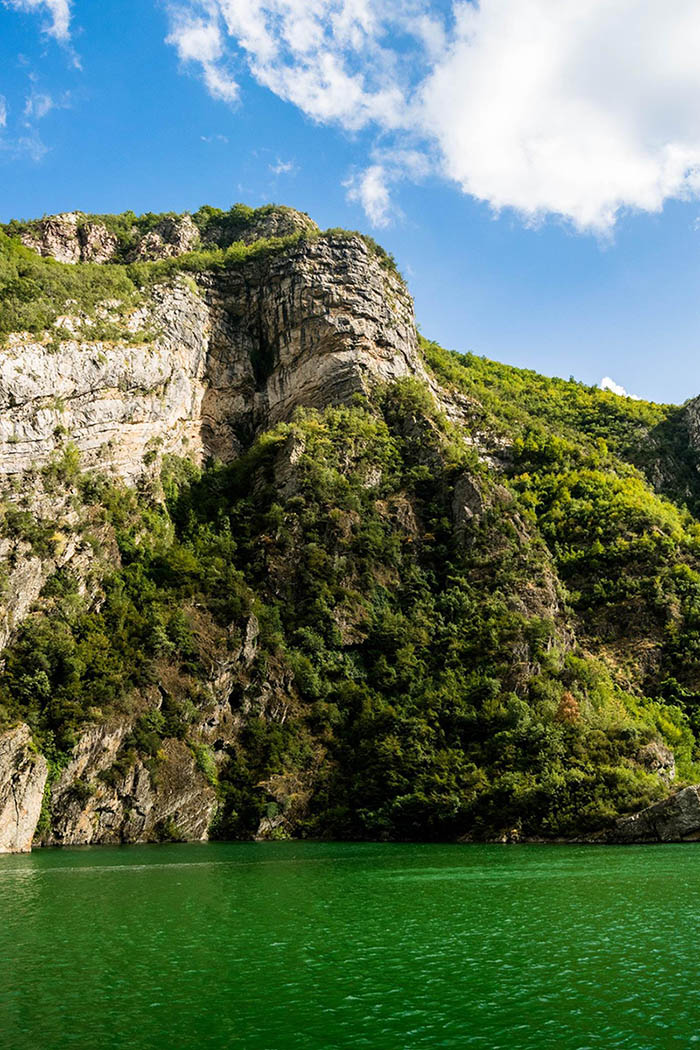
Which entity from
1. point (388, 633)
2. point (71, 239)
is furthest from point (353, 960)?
point (71, 239)

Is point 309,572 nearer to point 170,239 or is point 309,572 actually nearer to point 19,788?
point 19,788

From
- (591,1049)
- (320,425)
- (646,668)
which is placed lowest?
(591,1049)

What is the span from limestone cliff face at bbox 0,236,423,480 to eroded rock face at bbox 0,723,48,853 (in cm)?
3024

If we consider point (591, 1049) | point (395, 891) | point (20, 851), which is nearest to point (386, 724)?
point (20, 851)

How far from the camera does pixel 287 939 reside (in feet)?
65.6

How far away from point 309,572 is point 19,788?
1199 inches

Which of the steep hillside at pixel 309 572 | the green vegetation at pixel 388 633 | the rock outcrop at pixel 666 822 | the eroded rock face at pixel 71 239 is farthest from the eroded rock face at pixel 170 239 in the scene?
the rock outcrop at pixel 666 822

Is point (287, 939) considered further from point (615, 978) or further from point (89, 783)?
point (89, 783)

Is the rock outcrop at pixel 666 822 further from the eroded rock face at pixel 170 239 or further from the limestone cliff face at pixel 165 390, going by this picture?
the eroded rock face at pixel 170 239

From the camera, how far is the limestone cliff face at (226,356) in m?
75.1

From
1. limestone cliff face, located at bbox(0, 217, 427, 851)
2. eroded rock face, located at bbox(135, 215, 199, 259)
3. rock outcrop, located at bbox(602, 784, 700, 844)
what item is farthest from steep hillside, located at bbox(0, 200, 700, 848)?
eroded rock face, located at bbox(135, 215, 199, 259)

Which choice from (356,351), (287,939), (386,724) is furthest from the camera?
(356,351)

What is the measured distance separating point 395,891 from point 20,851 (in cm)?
3064

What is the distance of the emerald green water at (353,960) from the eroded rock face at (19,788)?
17.1m
